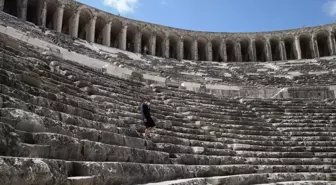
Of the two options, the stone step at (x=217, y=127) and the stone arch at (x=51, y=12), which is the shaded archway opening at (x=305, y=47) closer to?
the stone arch at (x=51, y=12)

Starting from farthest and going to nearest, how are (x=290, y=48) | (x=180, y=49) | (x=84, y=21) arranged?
(x=290, y=48)
(x=180, y=49)
(x=84, y=21)

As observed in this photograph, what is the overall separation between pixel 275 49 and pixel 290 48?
1.61 meters

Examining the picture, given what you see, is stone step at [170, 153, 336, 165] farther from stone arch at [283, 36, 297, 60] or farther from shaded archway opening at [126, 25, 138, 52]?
stone arch at [283, 36, 297, 60]

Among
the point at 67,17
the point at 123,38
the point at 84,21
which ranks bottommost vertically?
the point at 123,38

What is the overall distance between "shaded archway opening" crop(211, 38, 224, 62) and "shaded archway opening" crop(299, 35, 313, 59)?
8711 millimetres

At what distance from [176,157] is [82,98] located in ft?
8.61

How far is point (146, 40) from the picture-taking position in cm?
3391

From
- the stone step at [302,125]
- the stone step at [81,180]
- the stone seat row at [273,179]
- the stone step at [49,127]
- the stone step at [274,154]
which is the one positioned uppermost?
the stone step at [302,125]

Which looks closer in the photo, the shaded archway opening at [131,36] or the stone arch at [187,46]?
the shaded archway opening at [131,36]

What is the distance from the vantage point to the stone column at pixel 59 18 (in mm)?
27381

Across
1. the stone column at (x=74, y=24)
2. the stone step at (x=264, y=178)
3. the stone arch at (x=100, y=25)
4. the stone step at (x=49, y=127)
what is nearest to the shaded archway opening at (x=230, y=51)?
the stone arch at (x=100, y=25)

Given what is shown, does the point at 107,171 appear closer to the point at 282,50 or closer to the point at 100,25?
the point at 100,25

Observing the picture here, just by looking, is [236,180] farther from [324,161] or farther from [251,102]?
[251,102]

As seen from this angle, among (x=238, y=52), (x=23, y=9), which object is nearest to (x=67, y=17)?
(x=23, y=9)
